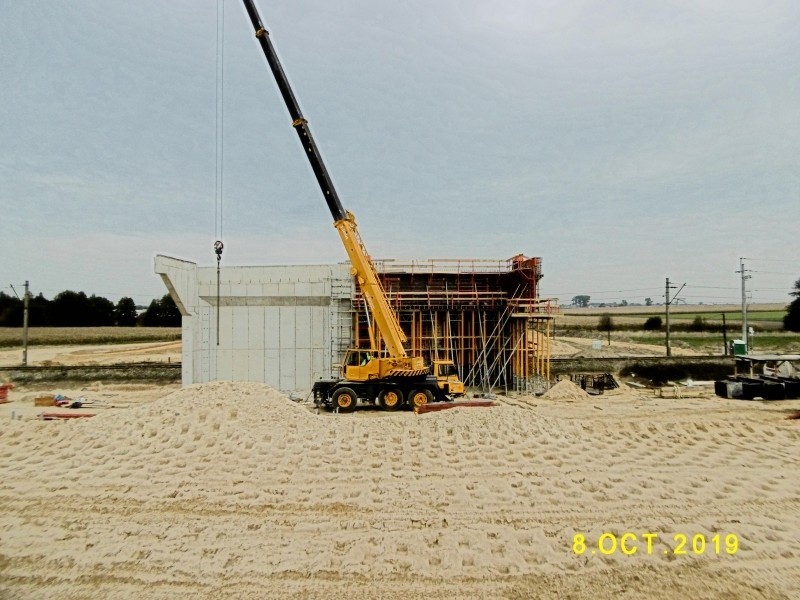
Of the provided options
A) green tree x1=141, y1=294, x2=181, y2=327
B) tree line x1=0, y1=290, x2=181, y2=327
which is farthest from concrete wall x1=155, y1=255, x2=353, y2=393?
green tree x1=141, y1=294, x2=181, y2=327

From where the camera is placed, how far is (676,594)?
534 cm

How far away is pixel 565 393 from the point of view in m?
19.9

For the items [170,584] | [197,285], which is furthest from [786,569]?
[197,285]

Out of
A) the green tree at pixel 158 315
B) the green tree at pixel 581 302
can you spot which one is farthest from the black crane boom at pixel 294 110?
the green tree at pixel 581 302

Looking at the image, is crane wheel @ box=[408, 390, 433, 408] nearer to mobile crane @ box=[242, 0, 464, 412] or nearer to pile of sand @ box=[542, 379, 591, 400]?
mobile crane @ box=[242, 0, 464, 412]

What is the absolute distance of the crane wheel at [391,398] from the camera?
16984mm

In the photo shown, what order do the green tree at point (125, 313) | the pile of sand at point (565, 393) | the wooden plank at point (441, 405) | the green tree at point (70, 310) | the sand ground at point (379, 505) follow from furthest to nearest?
the green tree at point (125, 313) → the green tree at point (70, 310) → the pile of sand at point (565, 393) → the wooden plank at point (441, 405) → the sand ground at point (379, 505)

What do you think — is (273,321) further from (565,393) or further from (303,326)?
(565,393)

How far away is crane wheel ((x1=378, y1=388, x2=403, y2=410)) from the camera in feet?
55.7

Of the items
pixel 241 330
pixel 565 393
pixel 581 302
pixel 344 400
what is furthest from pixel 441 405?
pixel 581 302

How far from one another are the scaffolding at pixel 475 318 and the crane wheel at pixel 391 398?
4943 millimetres

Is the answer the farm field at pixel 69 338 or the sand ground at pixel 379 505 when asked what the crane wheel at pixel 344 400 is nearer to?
the sand ground at pixel 379 505

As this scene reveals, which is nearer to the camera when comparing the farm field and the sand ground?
the sand ground

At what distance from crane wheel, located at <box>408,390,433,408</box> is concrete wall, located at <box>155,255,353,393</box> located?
580 centimetres
